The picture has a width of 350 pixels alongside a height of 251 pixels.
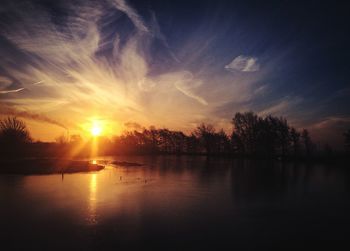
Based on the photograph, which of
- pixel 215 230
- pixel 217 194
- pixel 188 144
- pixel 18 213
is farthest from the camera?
pixel 188 144

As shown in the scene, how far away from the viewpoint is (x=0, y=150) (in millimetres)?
87062

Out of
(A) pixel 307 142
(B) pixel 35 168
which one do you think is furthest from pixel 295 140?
(B) pixel 35 168

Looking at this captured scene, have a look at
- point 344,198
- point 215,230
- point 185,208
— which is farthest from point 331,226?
point 344,198

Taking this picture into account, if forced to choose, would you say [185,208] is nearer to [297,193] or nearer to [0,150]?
[297,193]

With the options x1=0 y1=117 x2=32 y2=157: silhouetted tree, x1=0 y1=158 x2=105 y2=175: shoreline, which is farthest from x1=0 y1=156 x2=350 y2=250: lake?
x1=0 y1=117 x2=32 y2=157: silhouetted tree

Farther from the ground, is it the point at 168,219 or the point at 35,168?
the point at 35,168

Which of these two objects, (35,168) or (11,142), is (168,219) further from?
(11,142)

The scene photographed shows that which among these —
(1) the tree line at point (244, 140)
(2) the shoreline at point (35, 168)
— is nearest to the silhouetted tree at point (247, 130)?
(1) the tree line at point (244, 140)

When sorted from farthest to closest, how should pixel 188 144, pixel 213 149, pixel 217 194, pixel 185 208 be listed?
1. pixel 188 144
2. pixel 213 149
3. pixel 217 194
4. pixel 185 208

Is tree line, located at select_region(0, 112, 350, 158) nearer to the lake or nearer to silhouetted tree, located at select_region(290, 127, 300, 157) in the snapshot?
silhouetted tree, located at select_region(290, 127, 300, 157)

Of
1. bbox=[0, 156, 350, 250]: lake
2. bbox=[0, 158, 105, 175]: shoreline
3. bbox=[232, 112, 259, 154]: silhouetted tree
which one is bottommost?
bbox=[0, 156, 350, 250]: lake

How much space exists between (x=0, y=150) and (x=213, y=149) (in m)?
114

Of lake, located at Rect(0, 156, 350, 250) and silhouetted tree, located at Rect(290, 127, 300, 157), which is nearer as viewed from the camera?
lake, located at Rect(0, 156, 350, 250)

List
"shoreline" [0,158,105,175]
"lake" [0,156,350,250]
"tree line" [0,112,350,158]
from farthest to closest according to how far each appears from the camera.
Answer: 1. "tree line" [0,112,350,158]
2. "shoreline" [0,158,105,175]
3. "lake" [0,156,350,250]
